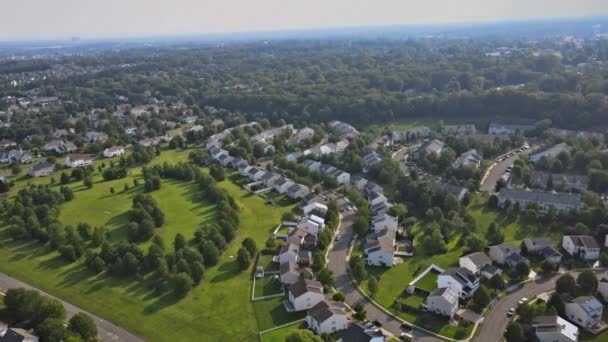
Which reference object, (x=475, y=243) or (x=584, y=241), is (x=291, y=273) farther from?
(x=584, y=241)

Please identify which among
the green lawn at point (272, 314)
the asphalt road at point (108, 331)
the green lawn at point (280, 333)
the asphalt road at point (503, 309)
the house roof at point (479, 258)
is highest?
the house roof at point (479, 258)

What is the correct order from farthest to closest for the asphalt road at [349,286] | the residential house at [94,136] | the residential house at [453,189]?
the residential house at [94,136] → the residential house at [453,189] → the asphalt road at [349,286]

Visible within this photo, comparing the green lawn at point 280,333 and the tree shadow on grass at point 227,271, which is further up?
the tree shadow on grass at point 227,271

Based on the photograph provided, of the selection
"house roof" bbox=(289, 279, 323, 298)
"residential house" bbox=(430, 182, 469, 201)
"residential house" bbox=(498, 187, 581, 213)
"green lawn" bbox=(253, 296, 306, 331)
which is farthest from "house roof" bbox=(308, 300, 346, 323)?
"residential house" bbox=(498, 187, 581, 213)

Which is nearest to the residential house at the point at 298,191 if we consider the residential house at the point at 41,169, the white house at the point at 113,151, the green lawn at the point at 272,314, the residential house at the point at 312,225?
the residential house at the point at 312,225

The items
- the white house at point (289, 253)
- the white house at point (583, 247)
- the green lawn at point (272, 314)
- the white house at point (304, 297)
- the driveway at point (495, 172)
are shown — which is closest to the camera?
the green lawn at point (272, 314)

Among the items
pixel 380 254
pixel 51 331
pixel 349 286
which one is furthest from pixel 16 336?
pixel 380 254

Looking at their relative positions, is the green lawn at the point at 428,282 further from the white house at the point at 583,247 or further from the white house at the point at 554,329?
the white house at the point at 583,247
